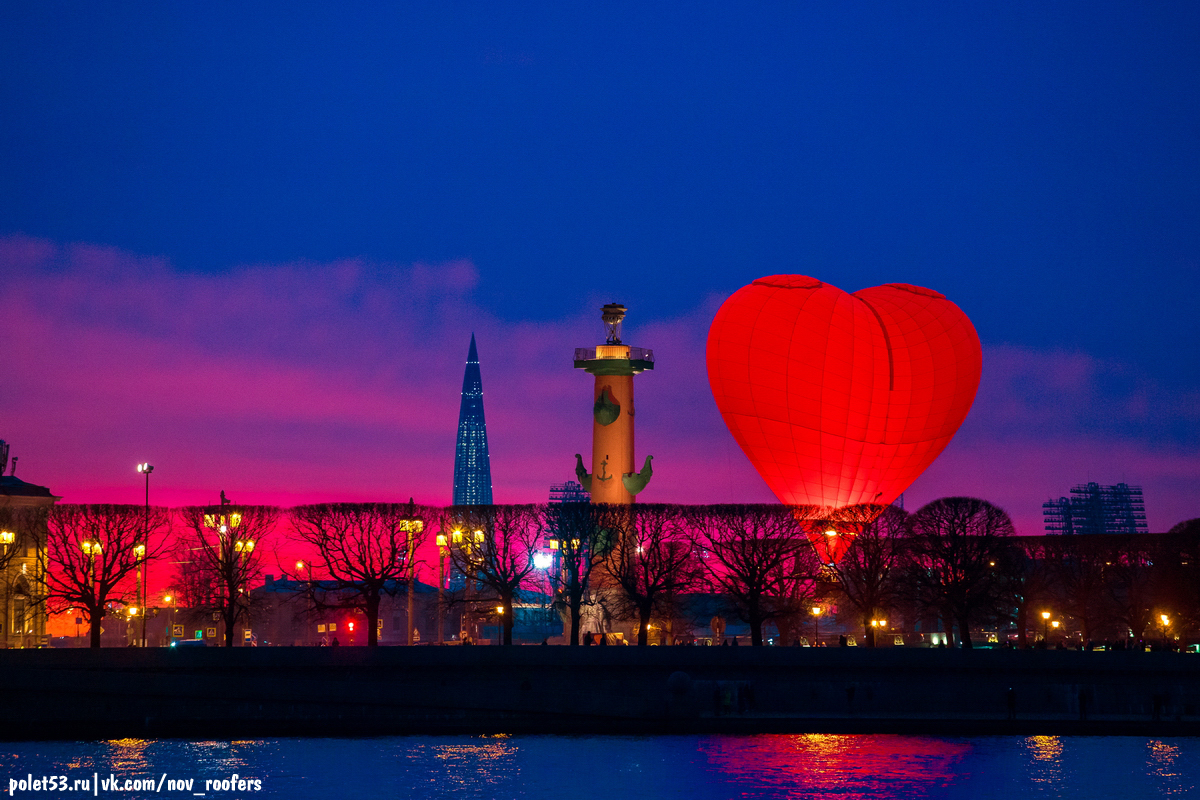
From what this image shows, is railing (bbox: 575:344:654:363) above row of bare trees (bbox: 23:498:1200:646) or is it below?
above

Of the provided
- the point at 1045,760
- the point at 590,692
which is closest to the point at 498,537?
the point at 590,692

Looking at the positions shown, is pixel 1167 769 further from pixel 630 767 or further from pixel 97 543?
pixel 97 543

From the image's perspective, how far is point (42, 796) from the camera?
29047 millimetres

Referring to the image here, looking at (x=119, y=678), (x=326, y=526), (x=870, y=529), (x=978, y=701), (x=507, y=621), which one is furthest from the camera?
(x=870, y=529)

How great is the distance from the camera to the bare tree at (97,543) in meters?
51.8

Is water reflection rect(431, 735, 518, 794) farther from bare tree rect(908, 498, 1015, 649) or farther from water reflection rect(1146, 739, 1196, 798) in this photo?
bare tree rect(908, 498, 1015, 649)

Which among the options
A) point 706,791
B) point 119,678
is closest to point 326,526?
point 119,678

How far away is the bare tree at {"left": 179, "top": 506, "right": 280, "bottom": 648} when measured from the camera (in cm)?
5294

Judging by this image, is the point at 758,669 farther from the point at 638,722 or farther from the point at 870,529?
the point at 870,529

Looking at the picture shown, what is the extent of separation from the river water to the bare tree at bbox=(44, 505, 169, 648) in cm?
1394

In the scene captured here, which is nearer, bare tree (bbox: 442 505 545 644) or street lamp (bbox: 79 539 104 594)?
street lamp (bbox: 79 539 104 594)

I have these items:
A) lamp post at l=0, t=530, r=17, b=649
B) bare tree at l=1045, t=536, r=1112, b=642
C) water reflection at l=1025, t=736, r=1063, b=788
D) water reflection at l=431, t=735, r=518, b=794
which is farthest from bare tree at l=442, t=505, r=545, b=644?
bare tree at l=1045, t=536, r=1112, b=642

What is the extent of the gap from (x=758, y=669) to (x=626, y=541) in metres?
12.2

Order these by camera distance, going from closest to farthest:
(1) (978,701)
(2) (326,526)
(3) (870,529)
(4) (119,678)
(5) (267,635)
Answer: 1. (4) (119,678)
2. (1) (978,701)
3. (2) (326,526)
4. (3) (870,529)
5. (5) (267,635)
